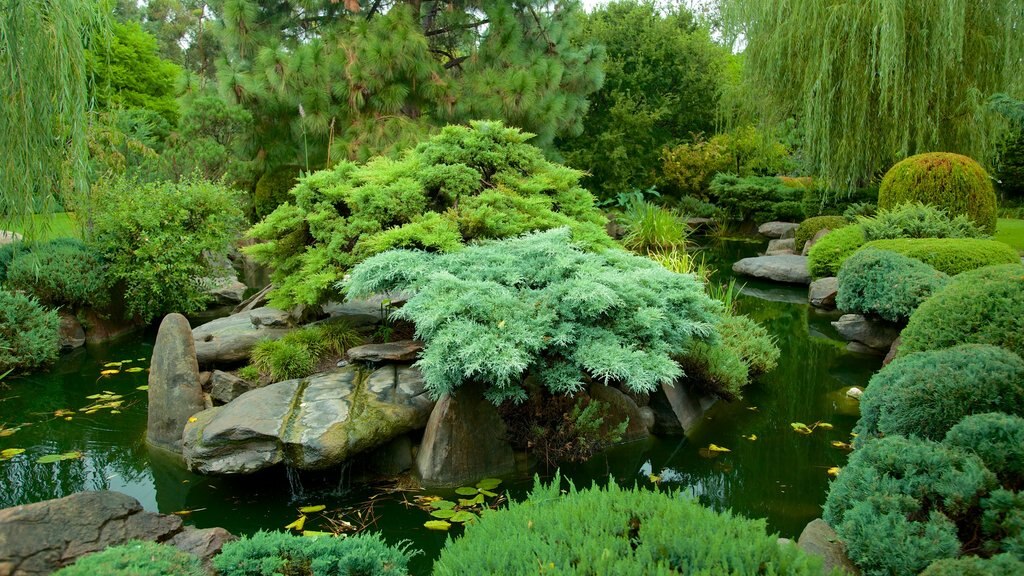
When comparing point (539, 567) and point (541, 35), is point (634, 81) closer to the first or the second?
point (541, 35)

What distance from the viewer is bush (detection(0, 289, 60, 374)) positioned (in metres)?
6.97

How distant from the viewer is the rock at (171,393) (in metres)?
5.36

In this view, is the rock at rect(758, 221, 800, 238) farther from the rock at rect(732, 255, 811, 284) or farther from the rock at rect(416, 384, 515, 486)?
the rock at rect(416, 384, 515, 486)

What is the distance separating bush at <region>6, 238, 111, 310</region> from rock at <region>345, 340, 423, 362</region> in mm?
4416

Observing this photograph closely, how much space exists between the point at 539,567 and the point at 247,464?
2830 millimetres

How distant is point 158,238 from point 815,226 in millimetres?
10776

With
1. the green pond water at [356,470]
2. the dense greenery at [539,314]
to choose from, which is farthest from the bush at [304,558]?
the dense greenery at [539,314]

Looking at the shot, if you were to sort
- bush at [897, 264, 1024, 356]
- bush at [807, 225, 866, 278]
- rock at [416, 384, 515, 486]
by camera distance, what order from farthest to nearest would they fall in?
1. bush at [807, 225, 866, 278]
2. rock at [416, 384, 515, 486]
3. bush at [897, 264, 1024, 356]

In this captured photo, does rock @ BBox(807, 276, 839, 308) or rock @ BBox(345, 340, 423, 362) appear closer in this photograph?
rock @ BBox(345, 340, 423, 362)

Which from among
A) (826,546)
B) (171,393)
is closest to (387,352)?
(171,393)

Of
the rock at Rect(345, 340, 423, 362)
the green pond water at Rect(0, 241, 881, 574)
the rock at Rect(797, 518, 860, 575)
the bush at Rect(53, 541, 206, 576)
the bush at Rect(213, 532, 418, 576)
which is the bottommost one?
the green pond water at Rect(0, 241, 881, 574)

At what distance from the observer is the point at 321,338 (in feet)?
19.7

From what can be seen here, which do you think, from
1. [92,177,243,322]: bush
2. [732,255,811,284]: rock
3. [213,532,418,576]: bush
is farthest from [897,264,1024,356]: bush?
[92,177,243,322]: bush

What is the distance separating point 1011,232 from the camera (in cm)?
1346
